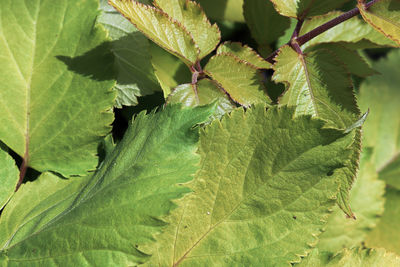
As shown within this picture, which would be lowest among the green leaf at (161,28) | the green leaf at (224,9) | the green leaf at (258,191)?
the green leaf at (258,191)

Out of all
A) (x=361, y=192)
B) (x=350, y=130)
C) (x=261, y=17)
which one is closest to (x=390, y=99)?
(x=361, y=192)

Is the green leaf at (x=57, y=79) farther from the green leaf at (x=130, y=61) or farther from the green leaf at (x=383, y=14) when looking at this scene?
the green leaf at (x=383, y=14)

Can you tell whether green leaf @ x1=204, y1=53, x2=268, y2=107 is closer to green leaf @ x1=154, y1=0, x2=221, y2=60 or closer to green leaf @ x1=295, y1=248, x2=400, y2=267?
green leaf @ x1=154, y1=0, x2=221, y2=60

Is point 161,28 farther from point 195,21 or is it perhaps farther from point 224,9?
point 224,9

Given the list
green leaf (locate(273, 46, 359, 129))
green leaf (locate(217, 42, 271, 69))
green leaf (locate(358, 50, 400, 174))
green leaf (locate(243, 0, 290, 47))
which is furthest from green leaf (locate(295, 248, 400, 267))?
green leaf (locate(358, 50, 400, 174))

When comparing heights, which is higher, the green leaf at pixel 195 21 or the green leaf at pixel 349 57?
the green leaf at pixel 195 21

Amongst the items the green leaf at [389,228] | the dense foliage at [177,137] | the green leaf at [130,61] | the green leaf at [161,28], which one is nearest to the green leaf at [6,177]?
the dense foliage at [177,137]

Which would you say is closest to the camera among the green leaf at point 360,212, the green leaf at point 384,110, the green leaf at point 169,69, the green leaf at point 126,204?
the green leaf at point 126,204
